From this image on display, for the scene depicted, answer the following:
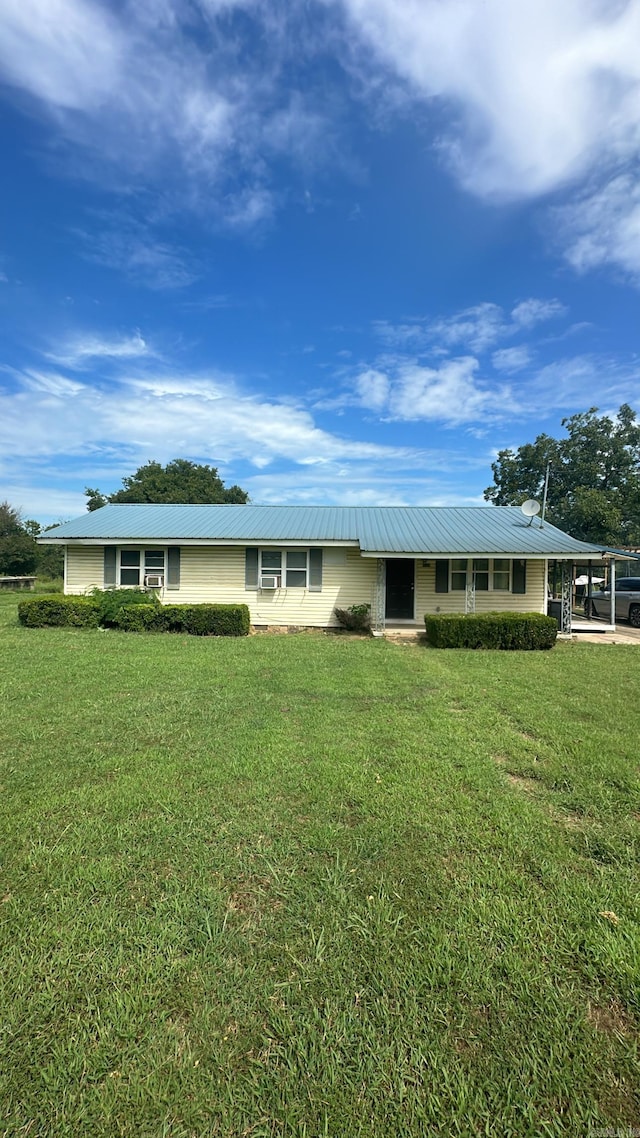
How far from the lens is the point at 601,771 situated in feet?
Result: 13.4

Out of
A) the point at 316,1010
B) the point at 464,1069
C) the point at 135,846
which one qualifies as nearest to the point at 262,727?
the point at 135,846

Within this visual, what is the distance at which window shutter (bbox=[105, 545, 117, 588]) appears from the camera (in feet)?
46.5

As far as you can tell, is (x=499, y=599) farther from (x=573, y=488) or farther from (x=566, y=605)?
A: (x=573, y=488)

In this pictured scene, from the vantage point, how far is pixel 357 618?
1321 centimetres

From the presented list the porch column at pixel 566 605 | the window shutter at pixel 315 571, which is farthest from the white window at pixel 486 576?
the window shutter at pixel 315 571

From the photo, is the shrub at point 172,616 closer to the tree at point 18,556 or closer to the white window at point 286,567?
the white window at point 286,567

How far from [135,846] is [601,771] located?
362cm

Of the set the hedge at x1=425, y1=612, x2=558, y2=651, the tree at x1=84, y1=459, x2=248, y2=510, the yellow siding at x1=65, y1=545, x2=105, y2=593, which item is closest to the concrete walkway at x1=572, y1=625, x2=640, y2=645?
the hedge at x1=425, y1=612, x2=558, y2=651

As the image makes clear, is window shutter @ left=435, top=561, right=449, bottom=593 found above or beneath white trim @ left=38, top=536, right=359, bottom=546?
beneath

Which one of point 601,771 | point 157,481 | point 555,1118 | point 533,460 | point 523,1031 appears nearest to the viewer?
point 555,1118

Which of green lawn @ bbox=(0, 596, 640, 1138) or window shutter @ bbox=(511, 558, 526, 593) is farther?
window shutter @ bbox=(511, 558, 526, 593)

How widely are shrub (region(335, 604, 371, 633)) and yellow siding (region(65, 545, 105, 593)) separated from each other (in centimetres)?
Answer: 707

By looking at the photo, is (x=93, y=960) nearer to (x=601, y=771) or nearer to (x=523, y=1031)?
(x=523, y=1031)

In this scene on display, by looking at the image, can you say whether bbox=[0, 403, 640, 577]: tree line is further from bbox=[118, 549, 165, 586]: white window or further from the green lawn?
the green lawn
